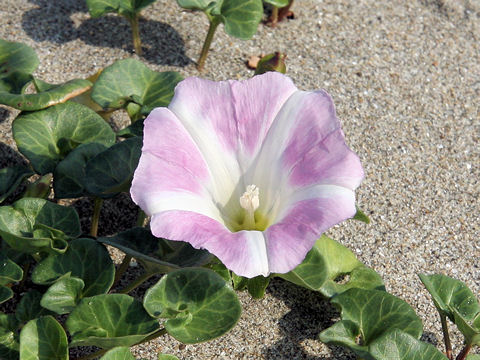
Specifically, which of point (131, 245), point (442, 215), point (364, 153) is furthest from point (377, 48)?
point (131, 245)

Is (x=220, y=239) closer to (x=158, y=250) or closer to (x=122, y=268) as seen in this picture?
(x=158, y=250)

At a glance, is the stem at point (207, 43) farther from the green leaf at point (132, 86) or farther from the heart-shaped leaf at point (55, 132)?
the heart-shaped leaf at point (55, 132)

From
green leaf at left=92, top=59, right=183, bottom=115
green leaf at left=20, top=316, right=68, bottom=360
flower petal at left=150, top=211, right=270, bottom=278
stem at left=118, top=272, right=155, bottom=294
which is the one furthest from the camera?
green leaf at left=92, top=59, right=183, bottom=115

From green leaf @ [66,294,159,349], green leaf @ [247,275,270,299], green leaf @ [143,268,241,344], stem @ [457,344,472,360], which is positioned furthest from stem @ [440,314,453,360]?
green leaf @ [66,294,159,349]

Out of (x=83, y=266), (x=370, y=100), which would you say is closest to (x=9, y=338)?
(x=83, y=266)

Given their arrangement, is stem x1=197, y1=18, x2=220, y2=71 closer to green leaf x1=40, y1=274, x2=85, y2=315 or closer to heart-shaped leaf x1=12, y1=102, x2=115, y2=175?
heart-shaped leaf x1=12, y1=102, x2=115, y2=175

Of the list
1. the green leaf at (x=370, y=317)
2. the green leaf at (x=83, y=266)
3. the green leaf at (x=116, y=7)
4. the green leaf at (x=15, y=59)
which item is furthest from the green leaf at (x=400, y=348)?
the green leaf at (x=116, y=7)

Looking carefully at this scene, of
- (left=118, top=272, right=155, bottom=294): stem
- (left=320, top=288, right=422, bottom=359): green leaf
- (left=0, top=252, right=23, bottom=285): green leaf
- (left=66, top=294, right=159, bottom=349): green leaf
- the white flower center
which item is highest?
the white flower center
